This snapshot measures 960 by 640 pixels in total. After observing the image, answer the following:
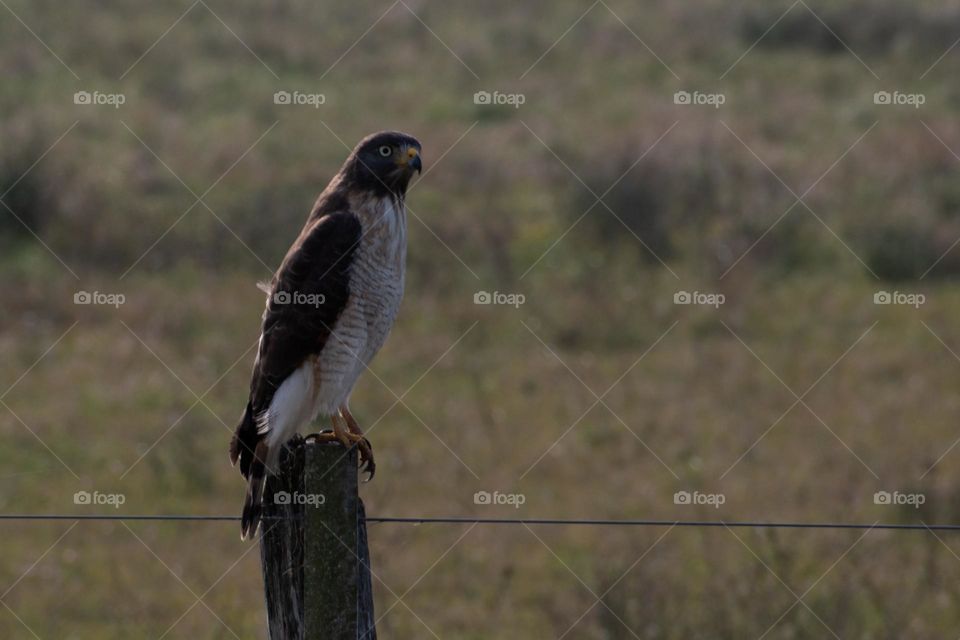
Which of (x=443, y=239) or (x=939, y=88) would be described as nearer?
(x=443, y=239)

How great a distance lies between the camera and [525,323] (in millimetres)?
11531

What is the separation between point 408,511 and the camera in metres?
8.54

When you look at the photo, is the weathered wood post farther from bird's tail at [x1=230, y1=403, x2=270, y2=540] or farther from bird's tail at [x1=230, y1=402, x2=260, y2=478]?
bird's tail at [x1=230, y1=402, x2=260, y2=478]

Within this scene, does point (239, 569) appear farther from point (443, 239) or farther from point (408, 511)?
point (443, 239)

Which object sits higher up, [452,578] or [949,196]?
[949,196]

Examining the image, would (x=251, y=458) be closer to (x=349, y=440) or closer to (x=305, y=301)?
(x=349, y=440)

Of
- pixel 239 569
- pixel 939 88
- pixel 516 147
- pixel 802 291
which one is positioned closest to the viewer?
Answer: pixel 239 569

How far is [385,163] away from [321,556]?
6.92 ft

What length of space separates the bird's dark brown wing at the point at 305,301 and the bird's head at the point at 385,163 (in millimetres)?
217

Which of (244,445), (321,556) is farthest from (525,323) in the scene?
(321,556)

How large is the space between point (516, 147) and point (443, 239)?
2.82 meters

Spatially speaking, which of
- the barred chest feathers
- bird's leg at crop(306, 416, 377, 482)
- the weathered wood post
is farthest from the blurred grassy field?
the weathered wood post

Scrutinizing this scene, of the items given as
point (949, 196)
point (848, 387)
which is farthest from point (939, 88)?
point (848, 387)

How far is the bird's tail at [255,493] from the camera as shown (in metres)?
4.30
